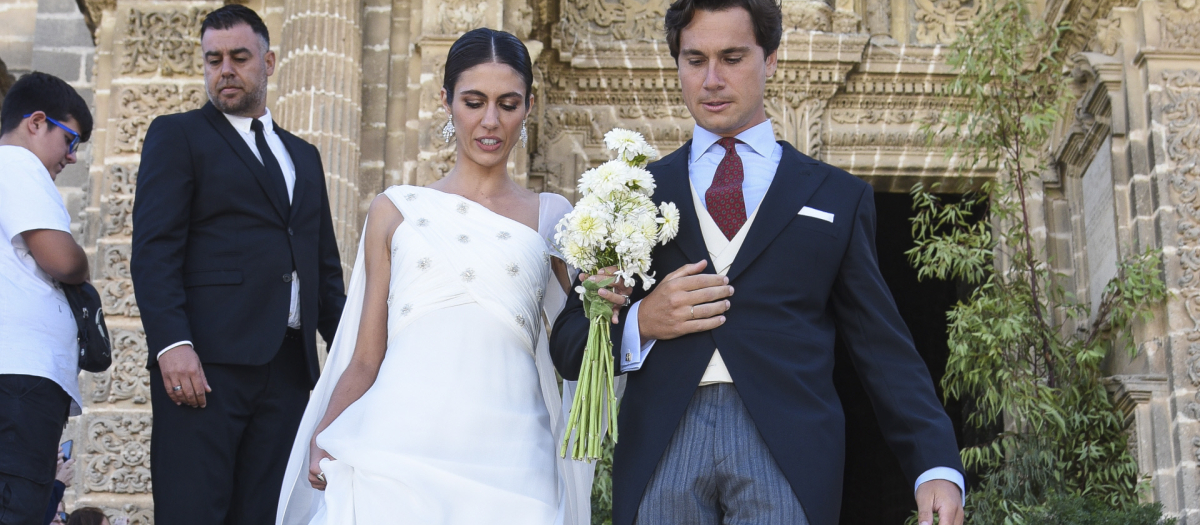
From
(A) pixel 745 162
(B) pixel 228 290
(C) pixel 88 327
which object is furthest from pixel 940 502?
(C) pixel 88 327

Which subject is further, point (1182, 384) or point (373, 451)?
point (1182, 384)

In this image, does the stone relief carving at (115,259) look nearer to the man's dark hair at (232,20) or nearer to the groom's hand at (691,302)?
the man's dark hair at (232,20)

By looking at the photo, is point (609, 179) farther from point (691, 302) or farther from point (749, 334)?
point (749, 334)

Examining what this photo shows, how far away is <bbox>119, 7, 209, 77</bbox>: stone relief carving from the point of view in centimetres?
817

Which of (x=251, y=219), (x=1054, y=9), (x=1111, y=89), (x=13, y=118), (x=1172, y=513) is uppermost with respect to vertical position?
(x=1054, y=9)

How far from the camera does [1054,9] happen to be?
8.34 meters

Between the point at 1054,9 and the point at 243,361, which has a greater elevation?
the point at 1054,9

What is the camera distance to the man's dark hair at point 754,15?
3516mm

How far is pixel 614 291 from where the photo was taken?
132 inches

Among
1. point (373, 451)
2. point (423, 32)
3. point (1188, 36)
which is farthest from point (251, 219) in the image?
point (1188, 36)

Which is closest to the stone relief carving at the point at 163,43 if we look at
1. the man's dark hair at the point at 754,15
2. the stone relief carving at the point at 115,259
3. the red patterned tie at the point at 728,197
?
the stone relief carving at the point at 115,259

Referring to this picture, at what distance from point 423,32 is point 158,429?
3984 millimetres

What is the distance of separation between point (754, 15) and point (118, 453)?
5254 millimetres

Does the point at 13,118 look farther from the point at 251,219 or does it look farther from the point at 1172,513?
the point at 1172,513
